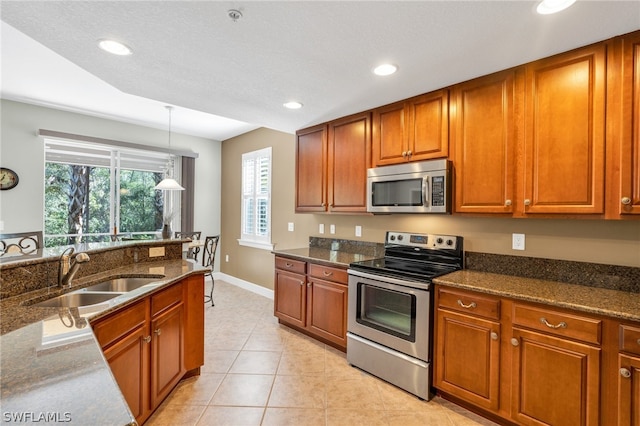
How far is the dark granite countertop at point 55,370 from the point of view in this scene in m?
0.66

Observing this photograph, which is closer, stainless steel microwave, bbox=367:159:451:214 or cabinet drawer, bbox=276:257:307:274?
stainless steel microwave, bbox=367:159:451:214

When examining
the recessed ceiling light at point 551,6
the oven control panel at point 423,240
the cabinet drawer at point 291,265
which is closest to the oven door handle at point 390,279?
the oven control panel at point 423,240

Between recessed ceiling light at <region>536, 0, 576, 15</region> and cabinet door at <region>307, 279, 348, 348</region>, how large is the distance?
2293mm

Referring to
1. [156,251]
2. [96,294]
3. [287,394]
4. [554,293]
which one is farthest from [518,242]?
[156,251]

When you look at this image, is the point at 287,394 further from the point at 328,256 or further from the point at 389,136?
the point at 389,136

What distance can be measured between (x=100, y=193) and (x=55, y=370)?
4722 mm

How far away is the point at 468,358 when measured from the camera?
203 centimetres

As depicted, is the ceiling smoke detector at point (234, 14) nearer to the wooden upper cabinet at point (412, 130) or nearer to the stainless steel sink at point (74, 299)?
the wooden upper cabinet at point (412, 130)

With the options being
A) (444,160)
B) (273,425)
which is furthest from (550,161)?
(273,425)

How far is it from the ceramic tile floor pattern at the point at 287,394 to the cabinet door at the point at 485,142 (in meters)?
1.49

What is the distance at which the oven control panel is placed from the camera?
2.57 metres

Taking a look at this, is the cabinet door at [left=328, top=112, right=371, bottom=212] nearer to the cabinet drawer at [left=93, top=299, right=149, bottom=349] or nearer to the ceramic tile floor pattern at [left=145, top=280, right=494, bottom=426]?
the ceramic tile floor pattern at [left=145, top=280, right=494, bottom=426]

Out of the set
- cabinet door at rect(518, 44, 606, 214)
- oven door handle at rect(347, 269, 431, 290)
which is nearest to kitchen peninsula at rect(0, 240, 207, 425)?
oven door handle at rect(347, 269, 431, 290)

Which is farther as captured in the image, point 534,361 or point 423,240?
point 423,240
